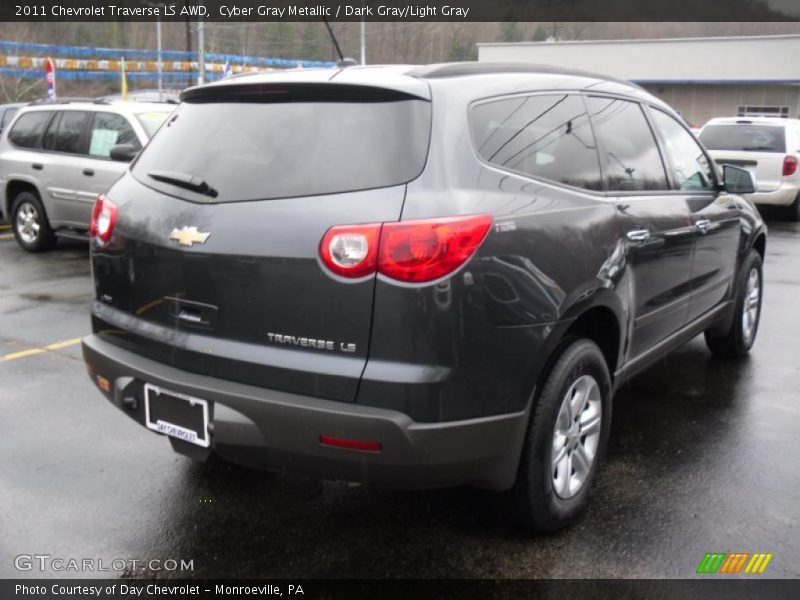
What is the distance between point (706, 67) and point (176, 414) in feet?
123

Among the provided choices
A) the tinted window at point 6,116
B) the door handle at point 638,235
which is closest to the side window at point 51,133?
the tinted window at point 6,116

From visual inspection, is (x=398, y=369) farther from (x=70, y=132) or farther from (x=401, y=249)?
(x=70, y=132)

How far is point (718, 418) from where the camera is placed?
14.7ft

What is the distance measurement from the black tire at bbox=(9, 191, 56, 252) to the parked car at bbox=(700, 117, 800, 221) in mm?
10199

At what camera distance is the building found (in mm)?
33938

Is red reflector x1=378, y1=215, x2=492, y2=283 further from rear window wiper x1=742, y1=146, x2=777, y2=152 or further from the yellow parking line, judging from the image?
rear window wiper x1=742, y1=146, x2=777, y2=152

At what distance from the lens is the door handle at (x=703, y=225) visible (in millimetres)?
4309

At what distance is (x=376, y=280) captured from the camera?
2.50 metres

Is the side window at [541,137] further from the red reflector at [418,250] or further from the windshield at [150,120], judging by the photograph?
the windshield at [150,120]

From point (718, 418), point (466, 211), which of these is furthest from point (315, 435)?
point (718, 418)

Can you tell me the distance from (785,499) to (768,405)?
4.29ft

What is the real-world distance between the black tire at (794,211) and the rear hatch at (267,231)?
12913mm

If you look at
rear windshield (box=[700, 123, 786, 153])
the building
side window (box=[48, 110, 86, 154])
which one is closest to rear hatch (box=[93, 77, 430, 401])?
side window (box=[48, 110, 86, 154])

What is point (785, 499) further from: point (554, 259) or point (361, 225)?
point (361, 225)
